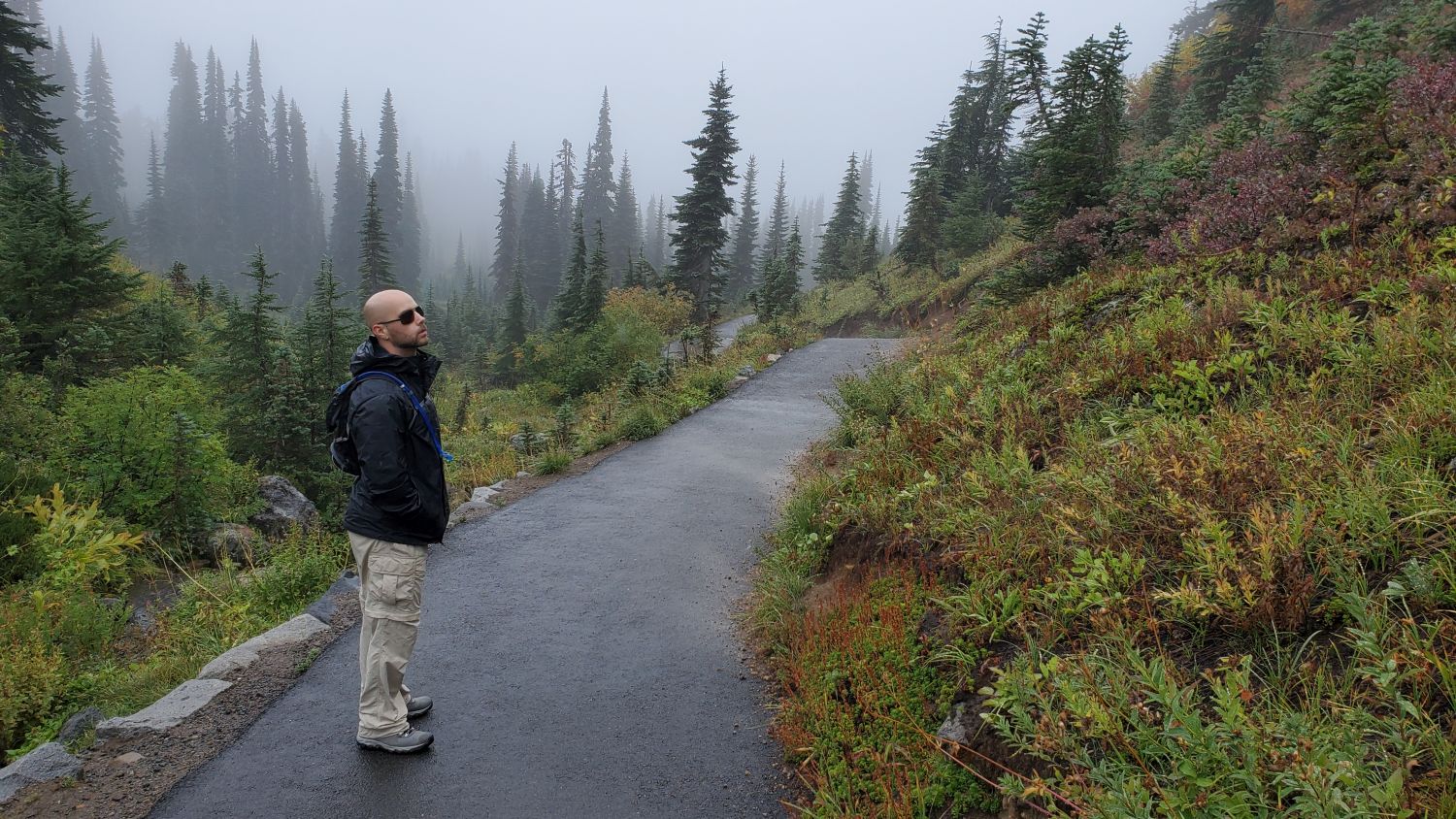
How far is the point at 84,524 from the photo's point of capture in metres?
7.50

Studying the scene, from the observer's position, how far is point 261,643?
500cm

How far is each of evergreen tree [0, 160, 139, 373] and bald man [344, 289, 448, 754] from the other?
51.0ft

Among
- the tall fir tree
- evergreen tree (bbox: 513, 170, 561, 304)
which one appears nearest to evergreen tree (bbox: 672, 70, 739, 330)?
evergreen tree (bbox: 513, 170, 561, 304)

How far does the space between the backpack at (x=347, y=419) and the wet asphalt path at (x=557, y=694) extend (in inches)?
66.9

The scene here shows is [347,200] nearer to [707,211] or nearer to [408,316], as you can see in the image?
[707,211]

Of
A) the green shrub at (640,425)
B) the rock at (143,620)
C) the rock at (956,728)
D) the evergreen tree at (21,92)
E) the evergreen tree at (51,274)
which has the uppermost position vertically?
the evergreen tree at (21,92)

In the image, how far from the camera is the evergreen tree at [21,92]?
952 inches

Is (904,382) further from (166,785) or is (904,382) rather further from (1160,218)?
(166,785)

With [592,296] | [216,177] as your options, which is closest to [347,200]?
[216,177]

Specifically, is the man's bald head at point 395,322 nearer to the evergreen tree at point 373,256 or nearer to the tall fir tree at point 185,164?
the evergreen tree at point 373,256

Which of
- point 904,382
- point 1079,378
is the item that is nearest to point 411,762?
point 1079,378

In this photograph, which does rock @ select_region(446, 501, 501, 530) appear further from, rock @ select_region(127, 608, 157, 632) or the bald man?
the bald man

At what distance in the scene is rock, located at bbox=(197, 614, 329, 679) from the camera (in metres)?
4.64

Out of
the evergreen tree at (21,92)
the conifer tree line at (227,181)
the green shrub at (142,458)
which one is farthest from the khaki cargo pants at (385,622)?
the conifer tree line at (227,181)
